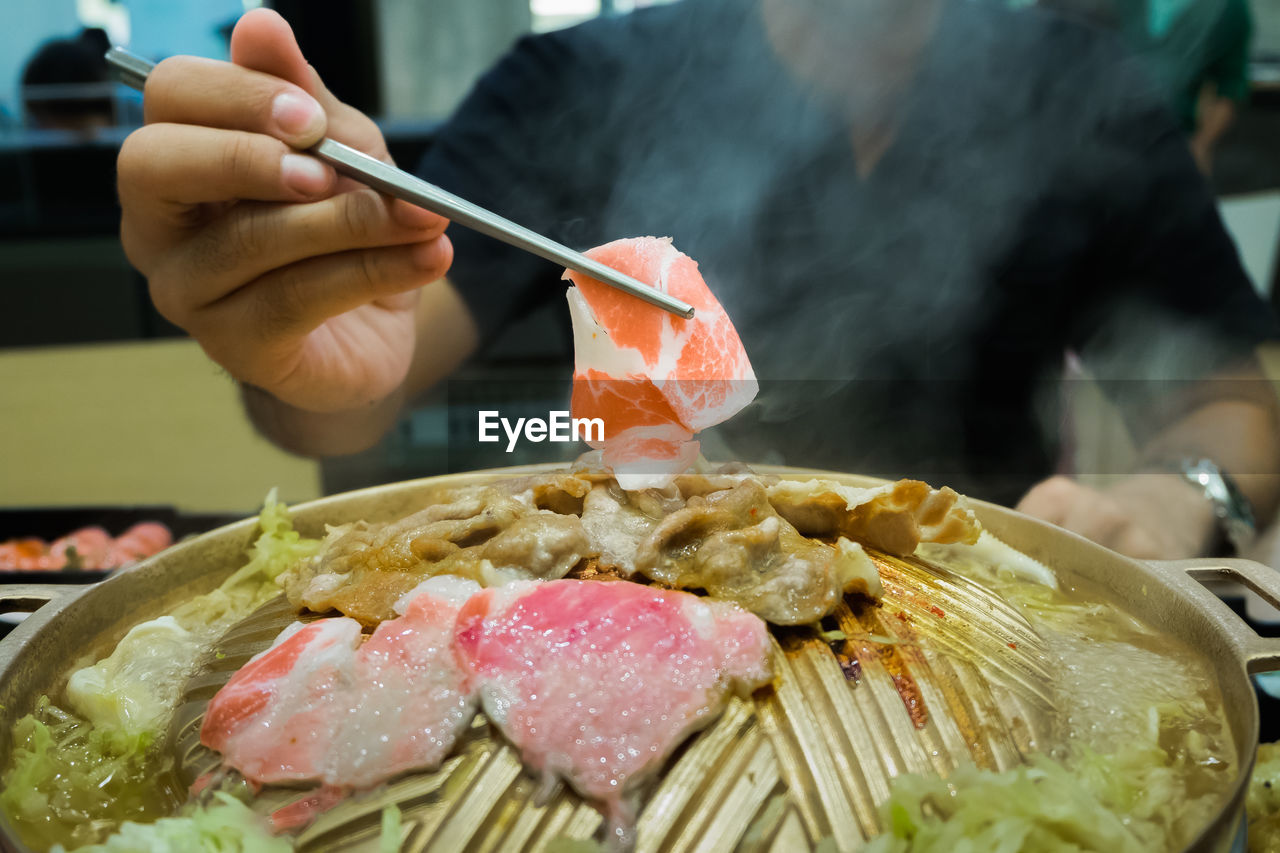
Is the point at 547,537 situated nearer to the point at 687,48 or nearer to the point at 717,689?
the point at 717,689

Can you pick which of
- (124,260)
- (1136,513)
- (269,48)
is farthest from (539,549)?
(124,260)

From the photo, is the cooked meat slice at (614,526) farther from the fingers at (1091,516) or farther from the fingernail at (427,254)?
the fingers at (1091,516)

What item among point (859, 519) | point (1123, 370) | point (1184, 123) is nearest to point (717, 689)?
point (859, 519)

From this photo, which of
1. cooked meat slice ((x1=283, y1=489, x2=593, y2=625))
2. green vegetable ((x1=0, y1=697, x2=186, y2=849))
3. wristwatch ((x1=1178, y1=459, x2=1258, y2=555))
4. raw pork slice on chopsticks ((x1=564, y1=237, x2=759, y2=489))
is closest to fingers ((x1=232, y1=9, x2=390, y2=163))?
raw pork slice on chopsticks ((x1=564, y1=237, x2=759, y2=489))

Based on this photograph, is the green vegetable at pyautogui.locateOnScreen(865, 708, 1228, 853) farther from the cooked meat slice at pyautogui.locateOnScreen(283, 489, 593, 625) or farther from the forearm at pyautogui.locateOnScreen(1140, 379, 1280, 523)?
the forearm at pyautogui.locateOnScreen(1140, 379, 1280, 523)

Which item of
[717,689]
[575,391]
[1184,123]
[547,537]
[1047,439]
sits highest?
[1184,123]

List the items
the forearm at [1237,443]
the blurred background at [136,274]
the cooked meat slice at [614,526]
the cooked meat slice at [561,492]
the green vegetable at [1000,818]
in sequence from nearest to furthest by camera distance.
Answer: the green vegetable at [1000,818] → the cooked meat slice at [614,526] → the cooked meat slice at [561,492] → the blurred background at [136,274] → the forearm at [1237,443]

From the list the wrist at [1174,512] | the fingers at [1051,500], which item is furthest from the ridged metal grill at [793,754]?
A: the wrist at [1174,512]
